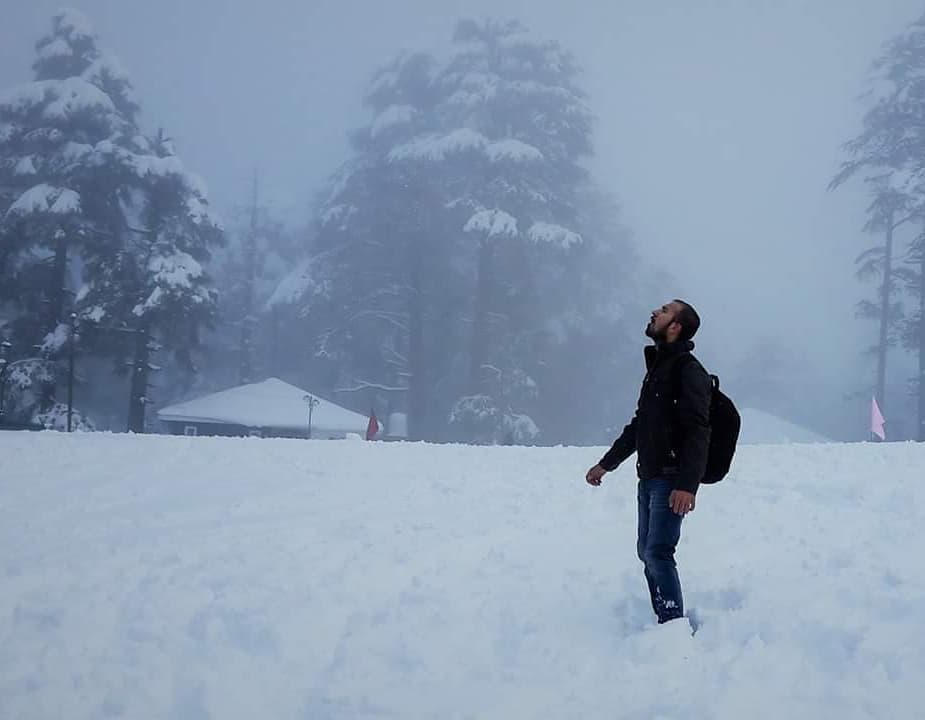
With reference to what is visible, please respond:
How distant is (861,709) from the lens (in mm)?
3805

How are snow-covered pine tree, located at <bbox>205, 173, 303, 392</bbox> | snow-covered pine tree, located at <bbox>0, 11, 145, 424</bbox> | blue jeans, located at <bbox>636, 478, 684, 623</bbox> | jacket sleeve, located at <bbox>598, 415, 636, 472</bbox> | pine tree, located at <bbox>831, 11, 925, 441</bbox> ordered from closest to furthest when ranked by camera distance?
blue jeans, located at <bbox>636, 478, 684, 623</bbox> < jacket sleeve, located at <bbox>598, 415, 636, 472</bbox> < snow-covered pine tree, located at <bbox>0, 11, 145, 424</bbox> < pine tree, located at <bbox>831, 11, 925, 441</bbox> < snow-covered pine tree, located at <bbox>205, 173, 303, 392</bbox>

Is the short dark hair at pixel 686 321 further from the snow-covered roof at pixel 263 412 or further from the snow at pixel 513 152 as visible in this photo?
the snow-covered roof at pixel 263 412

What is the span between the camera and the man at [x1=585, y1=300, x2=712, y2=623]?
458 cm

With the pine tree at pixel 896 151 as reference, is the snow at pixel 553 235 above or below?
below

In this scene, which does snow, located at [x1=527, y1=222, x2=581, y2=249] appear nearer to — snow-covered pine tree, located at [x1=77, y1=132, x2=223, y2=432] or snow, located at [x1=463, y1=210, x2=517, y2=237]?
snow, located at [x1=463, y1=210, x2=517, y2=237]

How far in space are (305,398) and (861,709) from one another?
3388 centimetres

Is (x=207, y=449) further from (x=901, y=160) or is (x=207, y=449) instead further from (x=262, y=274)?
(x=262, y=274)

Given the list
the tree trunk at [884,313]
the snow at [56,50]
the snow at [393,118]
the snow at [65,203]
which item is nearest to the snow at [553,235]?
the snow at [393,118]

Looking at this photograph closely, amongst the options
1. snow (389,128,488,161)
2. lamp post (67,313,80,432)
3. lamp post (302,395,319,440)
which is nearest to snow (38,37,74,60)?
lamp post (67,313,80,432)

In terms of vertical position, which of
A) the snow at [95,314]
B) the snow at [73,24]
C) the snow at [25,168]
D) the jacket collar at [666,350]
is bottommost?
the jacket collar at [666,350]

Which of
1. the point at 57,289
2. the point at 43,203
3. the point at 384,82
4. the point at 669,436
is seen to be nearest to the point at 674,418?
the point at 669,436

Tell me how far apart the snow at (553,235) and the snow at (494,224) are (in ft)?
3.36

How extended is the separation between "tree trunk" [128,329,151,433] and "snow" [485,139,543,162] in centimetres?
1594

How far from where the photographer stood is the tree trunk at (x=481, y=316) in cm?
3694
